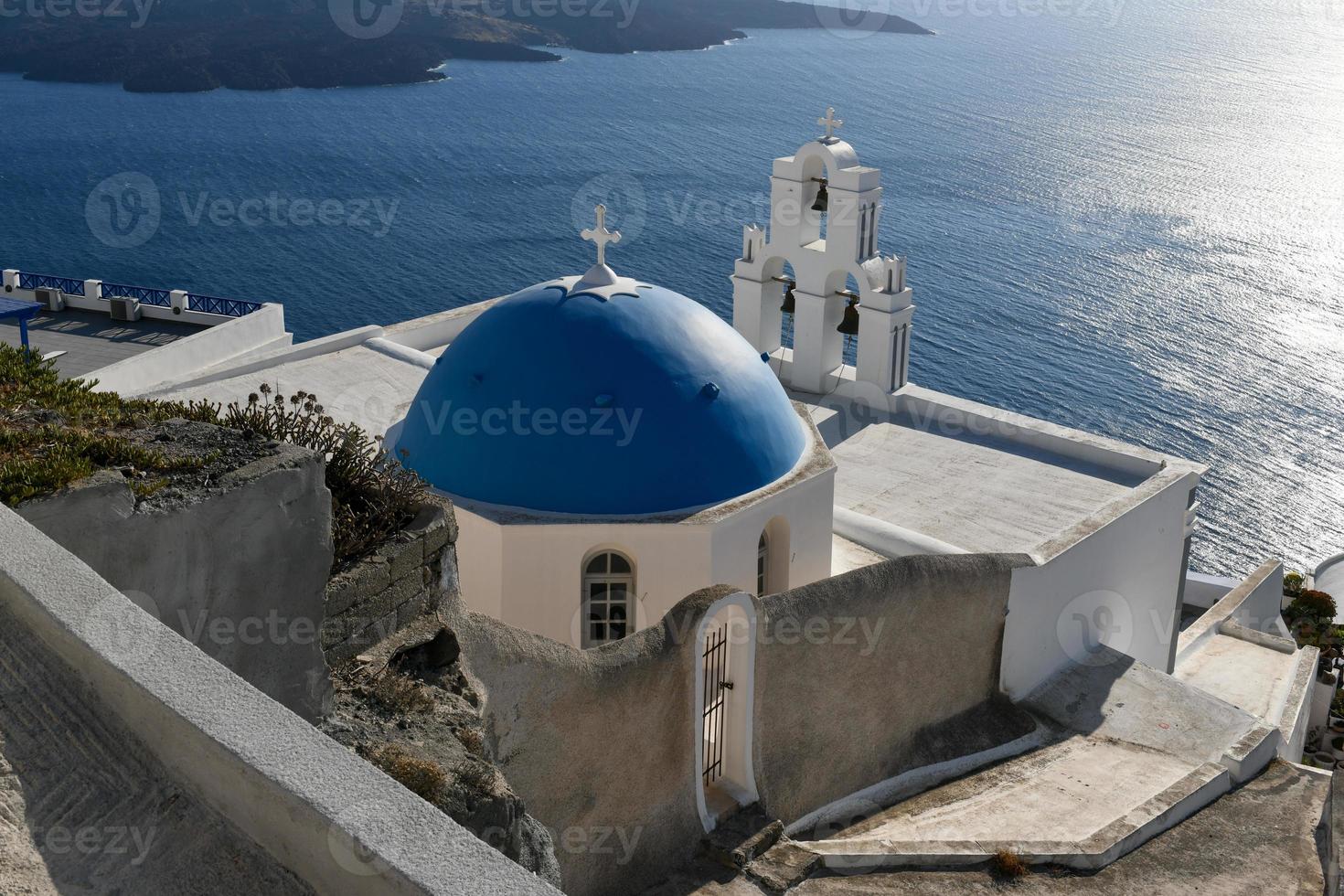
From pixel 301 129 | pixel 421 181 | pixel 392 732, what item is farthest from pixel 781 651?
pixel 301 129

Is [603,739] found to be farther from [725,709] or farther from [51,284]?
[51,284]

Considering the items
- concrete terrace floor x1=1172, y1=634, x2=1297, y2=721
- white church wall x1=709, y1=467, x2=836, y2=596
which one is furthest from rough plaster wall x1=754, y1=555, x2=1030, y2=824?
concrete terrace floor x1=1172, y1=634, x2=1297, y2=721

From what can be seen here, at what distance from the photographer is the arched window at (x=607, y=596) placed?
1359 cm

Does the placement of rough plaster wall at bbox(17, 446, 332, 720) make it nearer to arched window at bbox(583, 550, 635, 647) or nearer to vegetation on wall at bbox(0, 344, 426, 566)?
vegetation on wall at bbox(0, 344, 426, 566)

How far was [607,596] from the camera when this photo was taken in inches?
540

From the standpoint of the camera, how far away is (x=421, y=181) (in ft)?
235

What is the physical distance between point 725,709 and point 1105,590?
722 cm

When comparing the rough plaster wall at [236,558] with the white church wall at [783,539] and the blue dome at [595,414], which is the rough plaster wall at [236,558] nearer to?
the blue dome at [595,414]

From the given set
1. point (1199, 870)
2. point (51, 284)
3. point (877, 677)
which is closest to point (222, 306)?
point (51, 284)

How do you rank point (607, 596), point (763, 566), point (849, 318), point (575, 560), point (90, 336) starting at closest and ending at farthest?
point (575, 560) → point (607, 596) → point (763, 566) → point (849, 318) → point (90, 336)

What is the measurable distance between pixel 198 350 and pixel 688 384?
15731mm

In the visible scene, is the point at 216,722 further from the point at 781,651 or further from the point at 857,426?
the point at 857,426

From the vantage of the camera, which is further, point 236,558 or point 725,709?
point 725,709

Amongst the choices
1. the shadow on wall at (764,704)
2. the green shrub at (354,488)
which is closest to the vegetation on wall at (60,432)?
the green shrub at (354,488)
